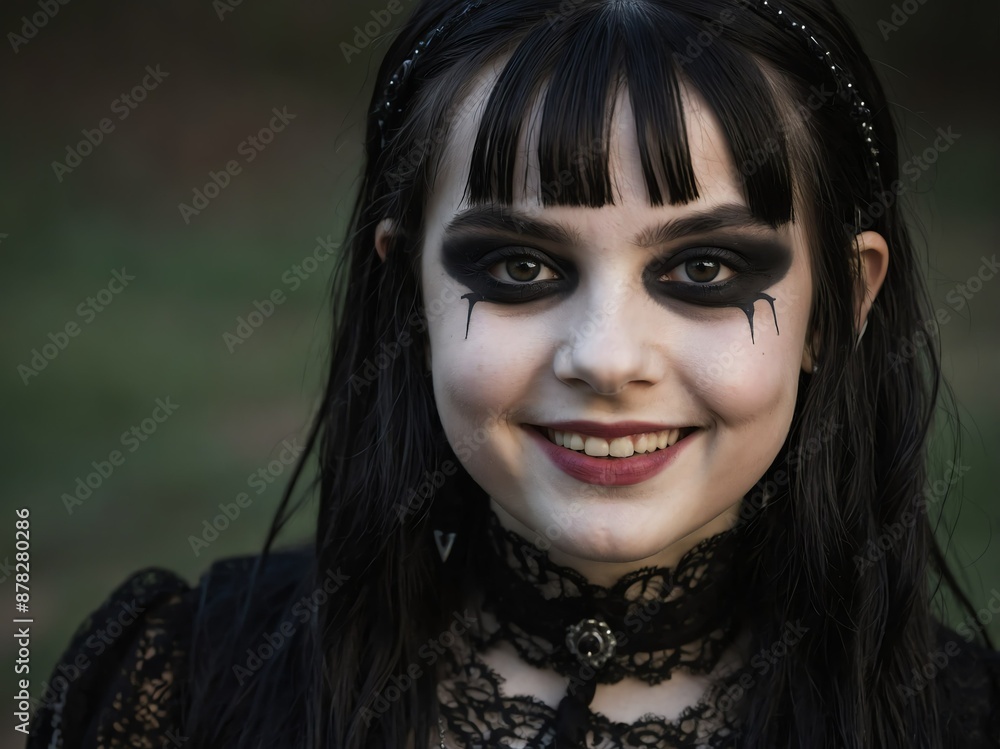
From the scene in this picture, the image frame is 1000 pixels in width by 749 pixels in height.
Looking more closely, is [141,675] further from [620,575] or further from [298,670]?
[620,575]

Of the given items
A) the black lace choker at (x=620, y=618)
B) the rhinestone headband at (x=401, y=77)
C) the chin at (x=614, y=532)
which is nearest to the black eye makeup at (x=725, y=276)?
the chin at (x=614, y=532)

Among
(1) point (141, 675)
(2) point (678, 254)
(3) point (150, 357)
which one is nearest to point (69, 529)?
(3) point (150, 357)

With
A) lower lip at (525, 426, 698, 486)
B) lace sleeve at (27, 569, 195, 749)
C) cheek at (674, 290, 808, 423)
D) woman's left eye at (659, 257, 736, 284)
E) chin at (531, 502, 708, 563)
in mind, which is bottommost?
lace sleeve at (27, 569, 195, 749)

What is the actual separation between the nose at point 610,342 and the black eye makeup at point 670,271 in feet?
0.15

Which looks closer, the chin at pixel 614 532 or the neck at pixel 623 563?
the chin at pixel 614 532

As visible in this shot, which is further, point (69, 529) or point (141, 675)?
point (69, 529)

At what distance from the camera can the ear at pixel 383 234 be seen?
184 cm

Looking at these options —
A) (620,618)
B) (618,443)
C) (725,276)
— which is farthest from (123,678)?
(725,276)

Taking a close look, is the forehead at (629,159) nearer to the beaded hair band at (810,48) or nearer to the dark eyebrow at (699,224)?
the dark eyebrow at (699,224)

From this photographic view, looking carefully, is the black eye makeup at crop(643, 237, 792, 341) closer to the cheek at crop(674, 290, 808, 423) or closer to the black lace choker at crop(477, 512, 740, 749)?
the cheek at crop(674, 290, 808, 423)

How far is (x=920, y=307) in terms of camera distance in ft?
6.40

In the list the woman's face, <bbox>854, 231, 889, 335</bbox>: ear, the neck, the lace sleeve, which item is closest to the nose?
the woman's face

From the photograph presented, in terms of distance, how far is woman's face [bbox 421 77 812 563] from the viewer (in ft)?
5.02

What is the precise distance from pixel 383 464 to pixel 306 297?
359 cm
